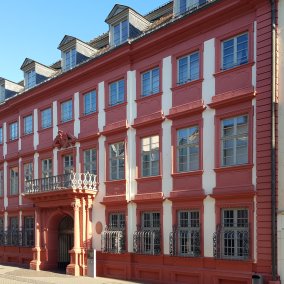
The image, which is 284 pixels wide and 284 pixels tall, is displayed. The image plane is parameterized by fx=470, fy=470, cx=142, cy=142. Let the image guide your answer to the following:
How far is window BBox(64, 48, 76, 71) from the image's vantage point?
23531 millimetres

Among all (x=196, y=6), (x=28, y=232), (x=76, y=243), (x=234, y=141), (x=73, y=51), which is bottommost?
(x=28, y=232)

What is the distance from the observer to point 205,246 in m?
16.3

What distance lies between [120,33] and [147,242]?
30.4ft

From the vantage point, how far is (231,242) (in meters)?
15.7

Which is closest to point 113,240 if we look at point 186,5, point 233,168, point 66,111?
point 233,168

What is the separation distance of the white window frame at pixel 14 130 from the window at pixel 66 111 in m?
5.05

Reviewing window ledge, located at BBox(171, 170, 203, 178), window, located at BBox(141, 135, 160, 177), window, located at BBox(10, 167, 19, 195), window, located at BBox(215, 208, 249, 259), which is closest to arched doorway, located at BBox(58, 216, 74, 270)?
window, located at BBox(10, 167, 19, 195)

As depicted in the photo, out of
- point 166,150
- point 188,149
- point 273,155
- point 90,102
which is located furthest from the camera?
point 90,102

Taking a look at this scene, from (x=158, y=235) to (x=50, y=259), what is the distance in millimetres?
7575

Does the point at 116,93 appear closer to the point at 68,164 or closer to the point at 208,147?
the point at 68,164

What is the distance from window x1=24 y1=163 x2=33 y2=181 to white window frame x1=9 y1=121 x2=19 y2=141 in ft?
7.27

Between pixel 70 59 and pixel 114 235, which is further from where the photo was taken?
pixel 70 59

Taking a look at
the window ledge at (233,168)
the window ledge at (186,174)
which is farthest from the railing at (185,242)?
the window ledge at (233,168)

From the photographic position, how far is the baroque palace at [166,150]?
15.0m
